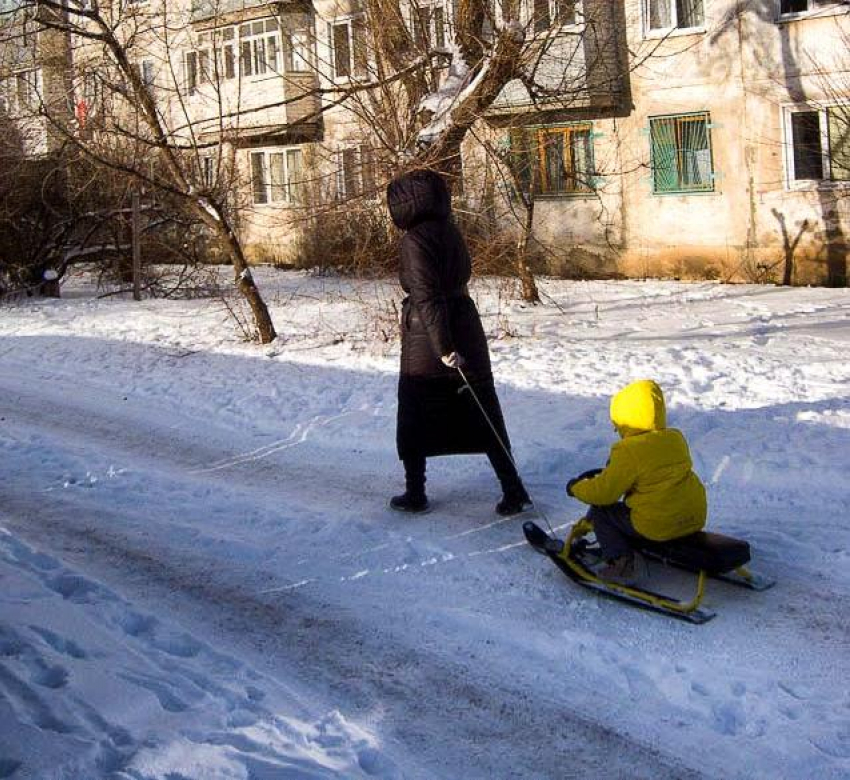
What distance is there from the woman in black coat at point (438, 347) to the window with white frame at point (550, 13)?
6094mm

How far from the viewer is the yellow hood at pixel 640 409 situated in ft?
17.1

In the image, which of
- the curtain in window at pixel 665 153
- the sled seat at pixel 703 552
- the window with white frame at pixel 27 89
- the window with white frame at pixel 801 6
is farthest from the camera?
the curtain in window at pixel 665 153

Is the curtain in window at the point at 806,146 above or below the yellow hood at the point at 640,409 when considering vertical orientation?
above

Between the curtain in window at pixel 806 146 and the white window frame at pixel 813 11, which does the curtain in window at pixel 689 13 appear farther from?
the curtain in window at pixel 806 146

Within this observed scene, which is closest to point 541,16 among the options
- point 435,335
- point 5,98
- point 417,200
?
point 417,200

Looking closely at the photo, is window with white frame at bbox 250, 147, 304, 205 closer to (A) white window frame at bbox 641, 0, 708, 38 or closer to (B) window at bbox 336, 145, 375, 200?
(A) white window frame at bbox 641, 0, 708, 38

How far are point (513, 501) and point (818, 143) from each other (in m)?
14.9

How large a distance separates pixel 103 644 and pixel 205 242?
63.5 ft

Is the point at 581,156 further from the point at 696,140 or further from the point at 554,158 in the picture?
the point at 696,140

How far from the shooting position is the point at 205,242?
2338cm

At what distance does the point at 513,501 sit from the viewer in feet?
21.7

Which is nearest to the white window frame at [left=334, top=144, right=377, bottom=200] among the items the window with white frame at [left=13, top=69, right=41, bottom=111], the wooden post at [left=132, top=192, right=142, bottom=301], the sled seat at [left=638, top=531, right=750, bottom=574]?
the window with white frame at [left=13, top=69, right=41, bottom=111]

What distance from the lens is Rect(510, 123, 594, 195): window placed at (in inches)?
547

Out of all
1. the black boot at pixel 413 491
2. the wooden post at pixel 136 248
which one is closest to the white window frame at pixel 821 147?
the wooden post at pixel 136 248
